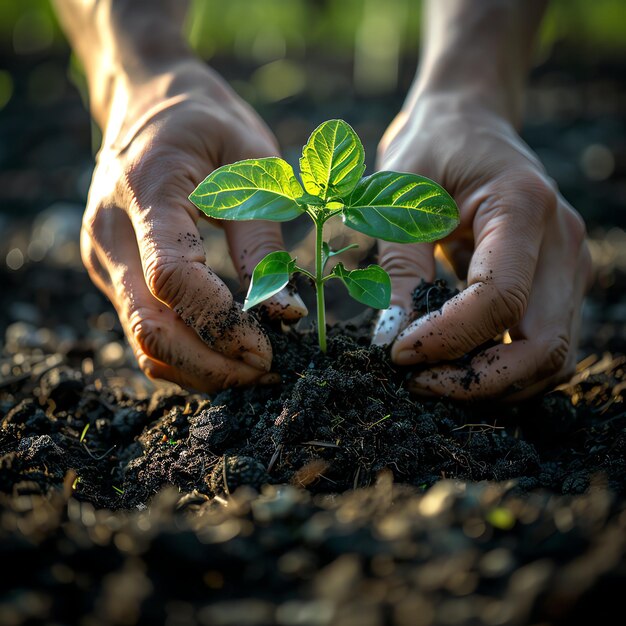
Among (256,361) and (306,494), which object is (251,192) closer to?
(256,361)

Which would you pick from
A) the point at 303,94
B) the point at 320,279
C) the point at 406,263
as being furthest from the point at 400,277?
the point at 303,94

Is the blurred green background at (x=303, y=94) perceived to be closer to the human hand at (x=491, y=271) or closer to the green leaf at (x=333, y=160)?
the human hand at (x=491, y=271)

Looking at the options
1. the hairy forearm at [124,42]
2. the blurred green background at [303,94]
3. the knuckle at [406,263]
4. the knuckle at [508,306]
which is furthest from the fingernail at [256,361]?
the blurred green background at [303,94]

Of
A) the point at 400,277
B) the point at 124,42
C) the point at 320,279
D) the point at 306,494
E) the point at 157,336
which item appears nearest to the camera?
the point at 306,494

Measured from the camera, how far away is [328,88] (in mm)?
6438

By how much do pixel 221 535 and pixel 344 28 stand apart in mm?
7359

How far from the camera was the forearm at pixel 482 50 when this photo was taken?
2.46 metres

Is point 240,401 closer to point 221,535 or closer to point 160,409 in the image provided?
point 160,409

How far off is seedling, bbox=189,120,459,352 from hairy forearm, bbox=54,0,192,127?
102 cm

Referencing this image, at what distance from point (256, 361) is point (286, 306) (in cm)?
20

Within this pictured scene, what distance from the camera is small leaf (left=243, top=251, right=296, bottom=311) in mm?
1504

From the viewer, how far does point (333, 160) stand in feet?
5.20

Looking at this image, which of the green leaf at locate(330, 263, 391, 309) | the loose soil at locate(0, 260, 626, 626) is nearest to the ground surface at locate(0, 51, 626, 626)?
the loose soil at locate(0, 260, 626, 626)

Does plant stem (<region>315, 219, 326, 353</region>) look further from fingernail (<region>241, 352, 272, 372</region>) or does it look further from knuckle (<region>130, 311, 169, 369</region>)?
knuckle (<region>130, 311, 169, 369</region>)
